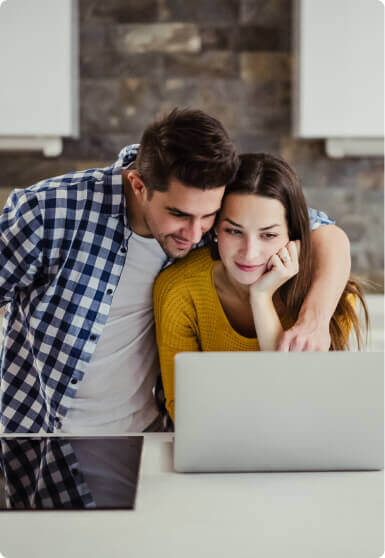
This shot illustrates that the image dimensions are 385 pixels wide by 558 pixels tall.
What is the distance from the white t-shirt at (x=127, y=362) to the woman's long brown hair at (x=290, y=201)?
27 cm

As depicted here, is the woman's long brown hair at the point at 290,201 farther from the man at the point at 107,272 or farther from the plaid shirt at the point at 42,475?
the plaid shirt at the point at 42,475

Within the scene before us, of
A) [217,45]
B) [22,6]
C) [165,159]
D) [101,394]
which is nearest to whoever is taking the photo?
[165,159]

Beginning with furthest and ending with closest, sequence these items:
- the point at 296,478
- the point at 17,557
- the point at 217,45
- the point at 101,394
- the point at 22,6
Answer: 1. the point at 217,45
2. the point at 22,6
3. the point at 101,394
4. the point at 296,478
5. the point at 17,557

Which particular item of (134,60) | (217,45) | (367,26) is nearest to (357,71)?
(367,26)

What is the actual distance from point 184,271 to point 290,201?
27cm

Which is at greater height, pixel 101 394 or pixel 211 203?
pixel 211 203

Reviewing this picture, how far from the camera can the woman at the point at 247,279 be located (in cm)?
112

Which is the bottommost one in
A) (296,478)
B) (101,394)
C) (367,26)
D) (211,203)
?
(101,394)

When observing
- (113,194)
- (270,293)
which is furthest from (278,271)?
(113,194)

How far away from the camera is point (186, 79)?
2785 millimetres

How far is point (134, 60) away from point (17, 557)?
2.53 meters

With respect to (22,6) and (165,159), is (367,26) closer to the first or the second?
(22,6)

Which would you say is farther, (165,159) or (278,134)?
(278,134)

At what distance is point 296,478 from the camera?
848 mm
